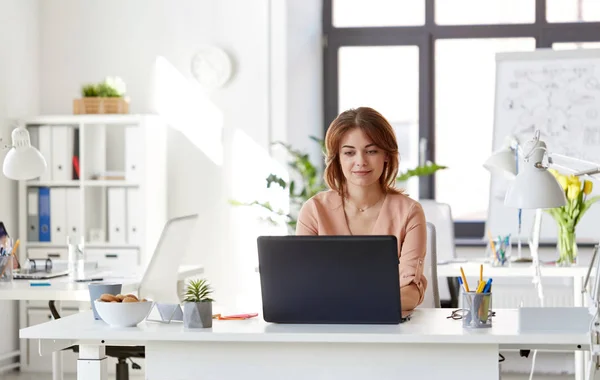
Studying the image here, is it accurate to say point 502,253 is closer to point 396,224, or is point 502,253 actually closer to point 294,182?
point 294,182

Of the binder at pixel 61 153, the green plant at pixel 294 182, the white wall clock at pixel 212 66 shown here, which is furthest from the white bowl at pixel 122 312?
the white wall clock at pixel 212 66

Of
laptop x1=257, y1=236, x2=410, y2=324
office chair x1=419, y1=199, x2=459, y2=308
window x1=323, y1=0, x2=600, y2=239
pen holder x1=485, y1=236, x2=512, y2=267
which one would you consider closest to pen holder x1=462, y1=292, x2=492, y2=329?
laptop x1=257, y1=236, x2=410, y2=324

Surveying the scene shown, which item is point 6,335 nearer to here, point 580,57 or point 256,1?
point 256,1

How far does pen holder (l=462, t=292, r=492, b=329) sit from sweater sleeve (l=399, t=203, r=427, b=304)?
13.7 inches

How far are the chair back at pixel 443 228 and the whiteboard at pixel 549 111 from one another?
87 centimetres

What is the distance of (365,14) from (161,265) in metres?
2.81

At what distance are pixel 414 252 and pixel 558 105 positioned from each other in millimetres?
3492

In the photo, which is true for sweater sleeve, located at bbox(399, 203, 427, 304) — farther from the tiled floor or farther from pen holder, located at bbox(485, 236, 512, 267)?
the tiled floor

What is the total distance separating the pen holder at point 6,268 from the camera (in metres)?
4.53

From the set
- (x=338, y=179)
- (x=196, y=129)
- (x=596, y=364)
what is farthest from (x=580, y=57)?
(x=596, y=364)

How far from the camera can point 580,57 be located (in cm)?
621

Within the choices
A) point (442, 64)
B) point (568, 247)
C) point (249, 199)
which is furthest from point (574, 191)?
point (249, 199)

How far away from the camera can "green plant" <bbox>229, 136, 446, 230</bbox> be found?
5.79m

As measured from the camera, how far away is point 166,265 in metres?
4.56
